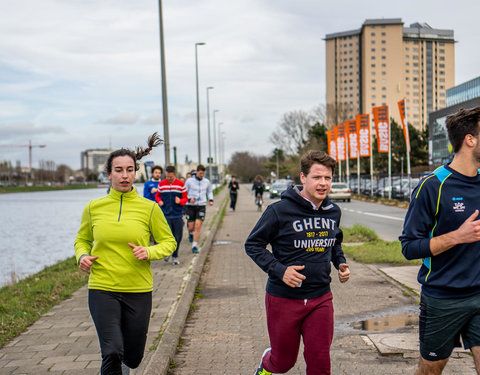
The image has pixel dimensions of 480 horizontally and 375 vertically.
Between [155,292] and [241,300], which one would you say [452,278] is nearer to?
[241,300]

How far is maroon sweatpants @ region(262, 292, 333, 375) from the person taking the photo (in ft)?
11.8

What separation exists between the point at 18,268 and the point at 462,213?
15.2m

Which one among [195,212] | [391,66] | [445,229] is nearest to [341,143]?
[195,212]

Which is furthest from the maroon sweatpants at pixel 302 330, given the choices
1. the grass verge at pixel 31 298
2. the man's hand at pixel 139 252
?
the grass verge at pixel 31 298

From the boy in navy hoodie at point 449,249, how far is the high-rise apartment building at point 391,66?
544 ft

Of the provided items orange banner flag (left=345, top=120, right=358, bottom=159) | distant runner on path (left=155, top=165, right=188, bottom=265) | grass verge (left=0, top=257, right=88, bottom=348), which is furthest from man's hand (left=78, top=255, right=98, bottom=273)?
orange banner flag (left=345, top=120, right=358, bottom=159)

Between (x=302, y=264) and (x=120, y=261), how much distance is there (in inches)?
48.1

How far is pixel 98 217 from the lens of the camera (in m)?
3.94

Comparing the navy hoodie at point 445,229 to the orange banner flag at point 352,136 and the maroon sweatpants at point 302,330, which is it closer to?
the maroon sweatpants at point 302,330

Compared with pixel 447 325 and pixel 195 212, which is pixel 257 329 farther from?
pixel 195 212

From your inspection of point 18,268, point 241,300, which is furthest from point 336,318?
point 18,268

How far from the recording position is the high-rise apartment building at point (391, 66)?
16425cm

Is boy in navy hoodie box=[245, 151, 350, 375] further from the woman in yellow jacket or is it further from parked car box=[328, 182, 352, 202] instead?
parked car box=[328, 182, 352, 202]

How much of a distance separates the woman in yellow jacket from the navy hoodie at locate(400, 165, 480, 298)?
67.3 inches
